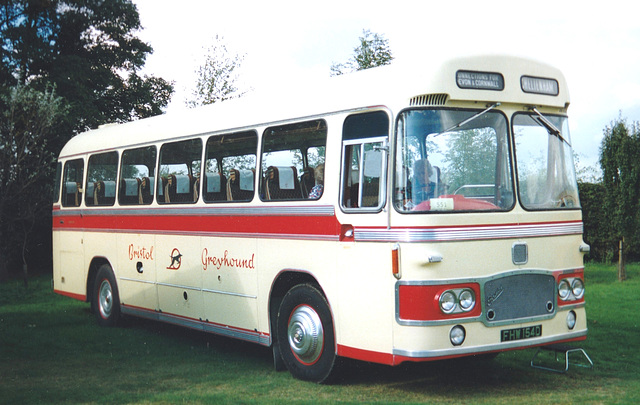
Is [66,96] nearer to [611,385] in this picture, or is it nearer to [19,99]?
[19,99]

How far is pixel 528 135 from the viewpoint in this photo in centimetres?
836

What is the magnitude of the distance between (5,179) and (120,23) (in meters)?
14.4

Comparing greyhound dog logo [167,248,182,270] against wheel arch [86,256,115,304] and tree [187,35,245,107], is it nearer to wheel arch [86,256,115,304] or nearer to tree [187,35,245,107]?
wheel arch [86,256,115,304]

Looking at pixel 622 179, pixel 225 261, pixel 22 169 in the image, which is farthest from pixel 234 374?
pixel 22 169

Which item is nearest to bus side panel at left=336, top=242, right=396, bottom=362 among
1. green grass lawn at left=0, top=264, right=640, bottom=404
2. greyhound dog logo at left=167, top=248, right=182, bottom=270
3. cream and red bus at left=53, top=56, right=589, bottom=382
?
cream and red bus at left=53, top=56, right=589, bottom=382

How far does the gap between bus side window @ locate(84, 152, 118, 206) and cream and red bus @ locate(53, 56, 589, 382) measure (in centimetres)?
306

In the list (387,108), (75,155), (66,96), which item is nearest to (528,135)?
(387,108)

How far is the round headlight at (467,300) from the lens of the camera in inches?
299

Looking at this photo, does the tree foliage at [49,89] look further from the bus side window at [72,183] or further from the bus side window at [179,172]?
the bus side window at [179,172]

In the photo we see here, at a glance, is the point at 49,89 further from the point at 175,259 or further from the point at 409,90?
the point at 409,90

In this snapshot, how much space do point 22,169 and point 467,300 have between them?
60.6 feet

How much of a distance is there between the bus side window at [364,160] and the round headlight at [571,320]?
93.5 inches

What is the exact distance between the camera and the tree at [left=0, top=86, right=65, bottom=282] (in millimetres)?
22281

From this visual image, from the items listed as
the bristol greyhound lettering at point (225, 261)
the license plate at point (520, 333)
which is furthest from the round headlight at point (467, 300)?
the bristol greyhound lettering at point (225, 261)
